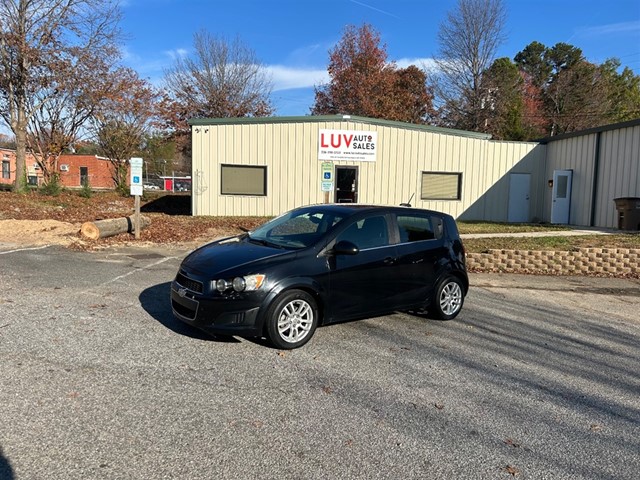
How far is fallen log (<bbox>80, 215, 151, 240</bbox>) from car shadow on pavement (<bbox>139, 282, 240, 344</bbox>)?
5030 mm

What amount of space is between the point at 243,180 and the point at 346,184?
13.3 ft

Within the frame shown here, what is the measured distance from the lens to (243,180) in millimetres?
18422

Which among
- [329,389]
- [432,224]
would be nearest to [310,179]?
[432,224]

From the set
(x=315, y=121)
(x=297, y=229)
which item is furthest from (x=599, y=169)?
(x=297, y=229)

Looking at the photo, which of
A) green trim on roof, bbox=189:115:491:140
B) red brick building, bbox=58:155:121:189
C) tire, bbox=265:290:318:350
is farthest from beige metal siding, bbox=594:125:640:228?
red brick building, bbox=58:155:121:189

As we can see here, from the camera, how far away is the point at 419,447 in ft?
10.4

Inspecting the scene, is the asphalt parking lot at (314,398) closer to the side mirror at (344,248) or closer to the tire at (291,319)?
the tire at (291,319)

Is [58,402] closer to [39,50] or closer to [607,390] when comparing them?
[607,390]

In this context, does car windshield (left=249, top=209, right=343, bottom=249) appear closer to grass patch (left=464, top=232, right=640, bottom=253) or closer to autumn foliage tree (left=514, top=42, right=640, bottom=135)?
grass patch (left=464, top=232, right=640, bottom=253)

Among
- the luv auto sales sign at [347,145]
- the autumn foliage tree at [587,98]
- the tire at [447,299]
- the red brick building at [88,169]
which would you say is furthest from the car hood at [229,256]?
the red brick building at [88,169]

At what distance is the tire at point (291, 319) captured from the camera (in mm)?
4773

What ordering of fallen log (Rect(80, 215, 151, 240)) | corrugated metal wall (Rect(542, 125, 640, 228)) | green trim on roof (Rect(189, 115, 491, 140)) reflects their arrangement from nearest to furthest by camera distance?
fallen log (Rect(80, 215, 151, 240))
corrugated metal wall (Rect(542, 125, 640, 228))
green trim on roof (Rect(189, 115, 491, 140))

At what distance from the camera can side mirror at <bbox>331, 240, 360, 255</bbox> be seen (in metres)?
5.23

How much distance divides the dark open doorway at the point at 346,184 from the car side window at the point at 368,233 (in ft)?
43.4
